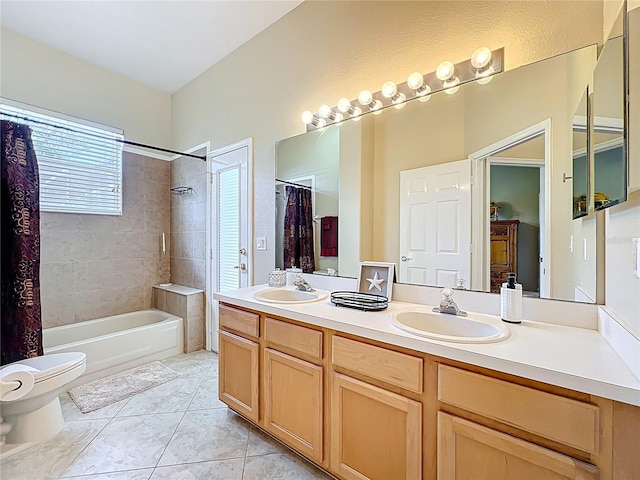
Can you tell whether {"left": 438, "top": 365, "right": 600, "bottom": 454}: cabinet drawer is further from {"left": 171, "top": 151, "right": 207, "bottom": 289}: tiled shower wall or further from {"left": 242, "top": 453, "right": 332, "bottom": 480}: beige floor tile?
{"left": 171, "top": 151, "right": 207, "bottom": 289}: tiled shower wall

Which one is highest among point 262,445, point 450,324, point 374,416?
point 450,324

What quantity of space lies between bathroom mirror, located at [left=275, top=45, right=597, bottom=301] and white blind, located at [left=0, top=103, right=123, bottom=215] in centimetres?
235

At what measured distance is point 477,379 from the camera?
0.98 meters

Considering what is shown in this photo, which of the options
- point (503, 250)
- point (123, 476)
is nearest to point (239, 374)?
point (123, 476)

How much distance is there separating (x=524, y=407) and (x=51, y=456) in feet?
7.66

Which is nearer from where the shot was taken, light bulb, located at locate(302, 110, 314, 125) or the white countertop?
the white countertop

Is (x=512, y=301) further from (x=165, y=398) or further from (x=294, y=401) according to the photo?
(x=165, y=398)

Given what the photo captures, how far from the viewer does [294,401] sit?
5.04 feet

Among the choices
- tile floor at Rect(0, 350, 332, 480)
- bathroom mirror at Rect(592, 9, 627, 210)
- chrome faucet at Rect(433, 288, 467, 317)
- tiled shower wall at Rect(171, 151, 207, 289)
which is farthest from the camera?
tiled shower wall at Rect(171, 151, 207, 289)

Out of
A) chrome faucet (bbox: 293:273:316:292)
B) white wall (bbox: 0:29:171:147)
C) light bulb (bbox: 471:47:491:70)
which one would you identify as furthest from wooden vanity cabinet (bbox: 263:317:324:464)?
white wall (bbox: 0:29:171:147)

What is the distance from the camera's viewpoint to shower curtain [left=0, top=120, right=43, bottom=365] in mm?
2025

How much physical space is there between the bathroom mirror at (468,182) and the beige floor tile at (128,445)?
1465 millimetres

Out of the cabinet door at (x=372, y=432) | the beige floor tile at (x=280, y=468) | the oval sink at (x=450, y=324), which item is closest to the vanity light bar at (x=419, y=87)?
the oval sink at (x=450, y=324)

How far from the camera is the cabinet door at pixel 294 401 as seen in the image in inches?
56.5
